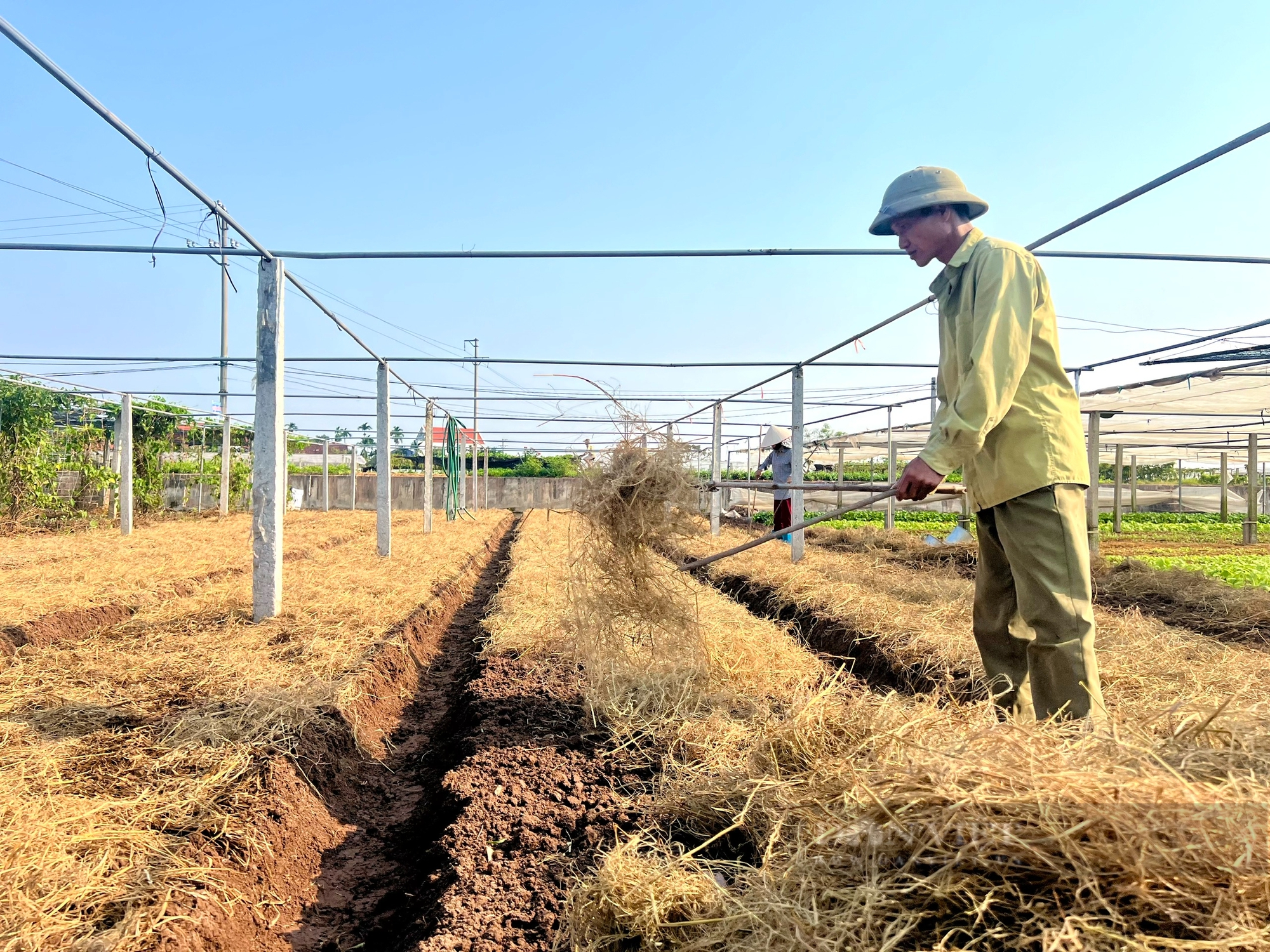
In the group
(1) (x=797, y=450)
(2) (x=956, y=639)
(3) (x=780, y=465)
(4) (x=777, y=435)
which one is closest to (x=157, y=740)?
(2) (x=956, y=639)

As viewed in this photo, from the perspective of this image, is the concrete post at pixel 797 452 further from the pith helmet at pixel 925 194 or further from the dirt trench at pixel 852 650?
the pith helmet at pixel 925 194

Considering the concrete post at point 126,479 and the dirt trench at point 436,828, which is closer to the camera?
the dirt trench at point 436,828

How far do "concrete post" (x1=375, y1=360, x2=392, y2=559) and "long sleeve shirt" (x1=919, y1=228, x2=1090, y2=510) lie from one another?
8.85m

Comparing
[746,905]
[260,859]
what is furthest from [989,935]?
[260,859]

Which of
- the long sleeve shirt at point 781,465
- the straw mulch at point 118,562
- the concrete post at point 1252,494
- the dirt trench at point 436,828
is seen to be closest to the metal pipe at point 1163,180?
the dirt trench at point 436,828

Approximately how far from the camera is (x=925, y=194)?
303 centimetres

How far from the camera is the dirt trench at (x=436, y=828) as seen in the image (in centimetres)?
232

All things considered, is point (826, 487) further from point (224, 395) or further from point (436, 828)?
point (224, 395)

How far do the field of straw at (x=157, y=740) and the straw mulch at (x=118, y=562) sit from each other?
27 centimetres

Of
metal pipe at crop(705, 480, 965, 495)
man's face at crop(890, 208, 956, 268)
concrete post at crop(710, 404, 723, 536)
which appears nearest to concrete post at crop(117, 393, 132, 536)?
concrete post at crop(710, 404, 723, 536)

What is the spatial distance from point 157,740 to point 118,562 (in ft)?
25.0

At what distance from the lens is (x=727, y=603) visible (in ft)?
23.1

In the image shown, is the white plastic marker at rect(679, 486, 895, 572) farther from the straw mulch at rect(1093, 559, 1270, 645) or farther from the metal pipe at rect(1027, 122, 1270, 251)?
the straw mulch at rect(1093, 559, 1270, 645)

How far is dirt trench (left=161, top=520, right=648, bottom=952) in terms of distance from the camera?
232 centimetres
